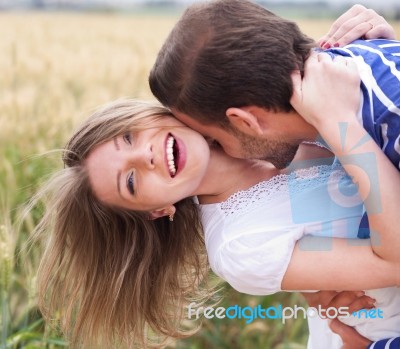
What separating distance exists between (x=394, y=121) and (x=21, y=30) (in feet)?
15.1

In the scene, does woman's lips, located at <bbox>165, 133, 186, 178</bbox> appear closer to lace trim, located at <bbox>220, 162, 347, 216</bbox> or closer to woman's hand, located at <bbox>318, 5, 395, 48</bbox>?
→ lace trim, located at <bbox>220, 162, 347, 216</bbox>

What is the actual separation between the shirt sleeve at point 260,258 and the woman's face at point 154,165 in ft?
0.59

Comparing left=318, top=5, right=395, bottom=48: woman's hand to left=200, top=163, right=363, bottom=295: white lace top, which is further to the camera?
left=318, top=5, right=395, bottom=48: woman's hand

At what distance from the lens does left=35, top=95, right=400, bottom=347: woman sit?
1583mm

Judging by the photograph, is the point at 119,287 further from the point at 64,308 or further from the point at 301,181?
the point at 301,181

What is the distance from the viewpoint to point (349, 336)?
1734 millimetres

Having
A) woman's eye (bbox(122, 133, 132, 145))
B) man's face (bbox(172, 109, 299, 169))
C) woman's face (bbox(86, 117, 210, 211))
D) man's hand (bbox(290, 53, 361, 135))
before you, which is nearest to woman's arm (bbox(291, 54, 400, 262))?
man's hand (bbox(290, 53, 361, 135))

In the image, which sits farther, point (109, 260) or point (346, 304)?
point (109, 260)

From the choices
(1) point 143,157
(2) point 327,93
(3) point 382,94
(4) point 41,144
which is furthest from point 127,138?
(4) point 41,144

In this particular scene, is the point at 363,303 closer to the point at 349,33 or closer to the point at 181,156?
the point at 181,156

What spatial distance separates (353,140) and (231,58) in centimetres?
31

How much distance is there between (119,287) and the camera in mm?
1943

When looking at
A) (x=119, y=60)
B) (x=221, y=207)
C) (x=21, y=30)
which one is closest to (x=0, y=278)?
(x=221, y=207)

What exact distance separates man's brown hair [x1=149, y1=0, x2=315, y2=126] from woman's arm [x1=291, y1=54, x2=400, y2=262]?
53 millimetres
